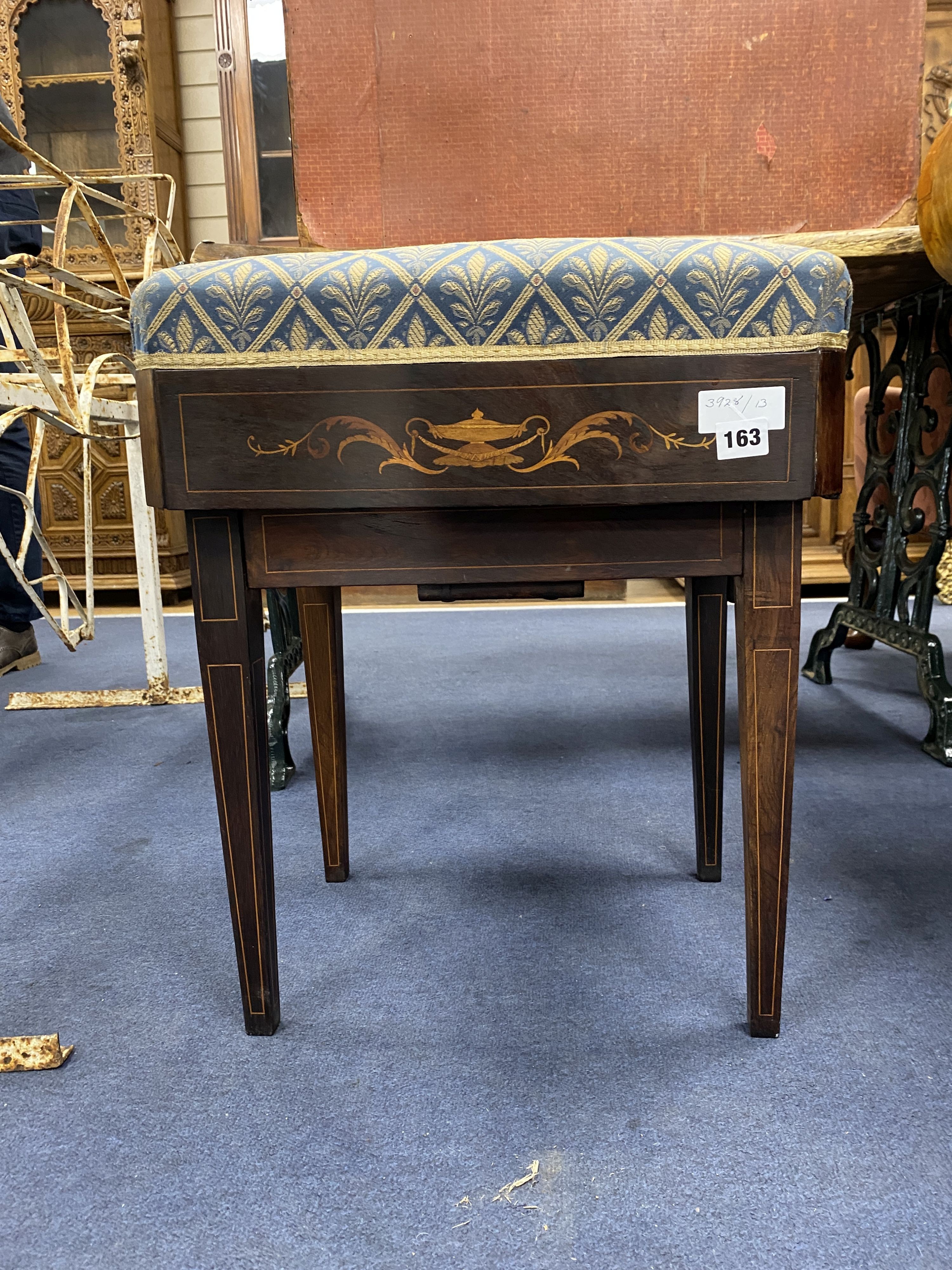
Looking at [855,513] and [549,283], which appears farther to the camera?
[855,513]

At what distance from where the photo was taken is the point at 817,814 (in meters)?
1.32

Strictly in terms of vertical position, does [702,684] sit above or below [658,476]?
below

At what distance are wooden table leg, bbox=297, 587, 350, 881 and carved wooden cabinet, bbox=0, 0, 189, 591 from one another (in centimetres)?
221

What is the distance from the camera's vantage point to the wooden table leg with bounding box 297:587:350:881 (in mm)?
1103

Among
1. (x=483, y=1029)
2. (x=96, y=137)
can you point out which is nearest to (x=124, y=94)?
(x=96, y=137)

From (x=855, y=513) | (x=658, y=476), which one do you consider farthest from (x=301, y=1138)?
(x=855, y=513)

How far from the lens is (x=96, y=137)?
10.6 feet

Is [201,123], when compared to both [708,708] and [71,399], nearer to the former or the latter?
[71,399]

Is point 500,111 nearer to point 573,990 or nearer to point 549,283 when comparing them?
point 549,283

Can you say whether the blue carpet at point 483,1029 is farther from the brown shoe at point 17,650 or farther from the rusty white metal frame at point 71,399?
the brown shoe at point 17,650

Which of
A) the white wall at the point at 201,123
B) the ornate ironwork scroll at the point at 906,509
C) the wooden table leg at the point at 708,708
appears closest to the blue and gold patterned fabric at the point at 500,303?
the wooden table leg at the point at 708,708

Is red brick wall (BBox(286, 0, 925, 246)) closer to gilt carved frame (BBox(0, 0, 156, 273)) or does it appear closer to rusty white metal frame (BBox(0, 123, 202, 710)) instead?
rusty white metal frame (BBox(0, 123, 202, 710))

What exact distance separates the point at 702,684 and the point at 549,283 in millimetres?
590

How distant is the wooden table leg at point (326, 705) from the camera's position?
1.10 metres
